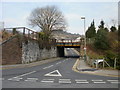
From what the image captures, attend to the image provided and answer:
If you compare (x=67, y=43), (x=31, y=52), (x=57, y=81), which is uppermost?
(x=67, y=43)

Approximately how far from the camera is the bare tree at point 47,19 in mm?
59531

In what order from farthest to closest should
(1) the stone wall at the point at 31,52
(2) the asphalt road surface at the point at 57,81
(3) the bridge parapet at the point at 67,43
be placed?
(3) the bridge parapet at the point at 67,43
(1) the stone wall at the point at 31,52
(2) the asphalt road surface at the point at 57,81

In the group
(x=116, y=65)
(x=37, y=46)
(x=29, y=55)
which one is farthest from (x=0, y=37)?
(x=116, y=65)

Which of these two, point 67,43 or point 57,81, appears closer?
point 57,81

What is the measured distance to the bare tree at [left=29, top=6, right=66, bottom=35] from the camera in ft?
195

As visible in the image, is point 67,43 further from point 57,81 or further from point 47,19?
point 57,81

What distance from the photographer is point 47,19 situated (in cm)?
5953

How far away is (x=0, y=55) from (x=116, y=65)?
583 inches

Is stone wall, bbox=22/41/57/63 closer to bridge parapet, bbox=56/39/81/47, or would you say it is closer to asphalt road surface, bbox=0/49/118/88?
asphalt road surface, bbox=0/49/118/88

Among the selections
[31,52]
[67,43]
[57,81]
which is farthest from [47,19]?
[57,81]

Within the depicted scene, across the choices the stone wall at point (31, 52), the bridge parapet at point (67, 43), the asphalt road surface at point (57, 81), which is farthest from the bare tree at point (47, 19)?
the asphalt road surface at point (57, 81)

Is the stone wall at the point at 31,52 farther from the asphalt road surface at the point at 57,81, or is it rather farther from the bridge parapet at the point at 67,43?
the bridge parapet at the point at 67,43

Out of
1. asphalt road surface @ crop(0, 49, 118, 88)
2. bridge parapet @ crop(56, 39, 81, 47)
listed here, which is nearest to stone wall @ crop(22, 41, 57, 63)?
asphalt road surface @ crop(0, 49, 118, 88)

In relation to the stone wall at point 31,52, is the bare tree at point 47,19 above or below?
above
